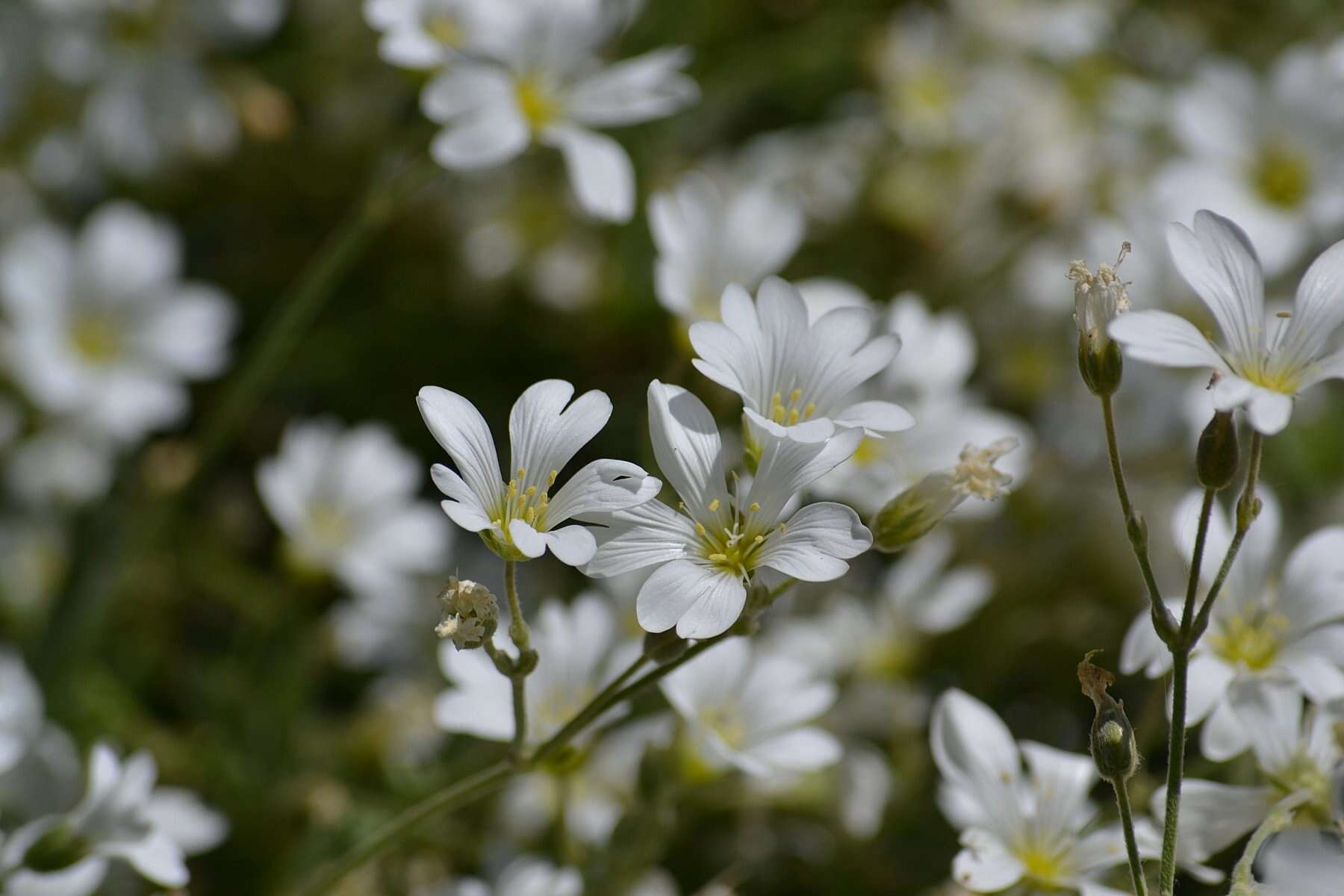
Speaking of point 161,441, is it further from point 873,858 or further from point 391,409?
point 873,858

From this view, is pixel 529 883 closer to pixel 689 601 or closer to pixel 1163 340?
pixel 689 601

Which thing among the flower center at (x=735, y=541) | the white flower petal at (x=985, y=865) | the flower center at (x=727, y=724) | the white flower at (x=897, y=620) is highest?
the flower center at (x=735, y=541)

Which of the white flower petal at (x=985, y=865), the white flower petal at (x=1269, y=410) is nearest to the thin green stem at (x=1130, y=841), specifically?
the white flower petal at (x=985, y=865)

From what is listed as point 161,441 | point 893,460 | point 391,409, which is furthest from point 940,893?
point 161,441

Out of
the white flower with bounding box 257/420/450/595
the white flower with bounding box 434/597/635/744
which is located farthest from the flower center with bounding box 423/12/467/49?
the white flower with bounding box 434/597/635/744

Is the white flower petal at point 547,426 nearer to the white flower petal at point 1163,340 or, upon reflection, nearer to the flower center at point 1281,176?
the white flower petal at point 1163,340
